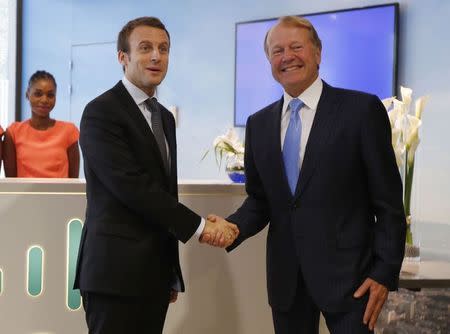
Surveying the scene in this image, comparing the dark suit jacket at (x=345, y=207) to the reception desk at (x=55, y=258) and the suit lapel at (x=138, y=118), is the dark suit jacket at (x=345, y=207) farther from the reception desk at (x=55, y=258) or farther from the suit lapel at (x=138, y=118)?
the reception desk at (x=55, y=258)

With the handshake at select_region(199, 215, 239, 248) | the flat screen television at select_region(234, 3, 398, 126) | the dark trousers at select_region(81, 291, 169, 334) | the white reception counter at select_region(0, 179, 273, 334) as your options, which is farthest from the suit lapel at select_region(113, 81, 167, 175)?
the flat screen television at select_region(234, 3, 398, 126)

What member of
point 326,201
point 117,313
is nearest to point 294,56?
point 326,201

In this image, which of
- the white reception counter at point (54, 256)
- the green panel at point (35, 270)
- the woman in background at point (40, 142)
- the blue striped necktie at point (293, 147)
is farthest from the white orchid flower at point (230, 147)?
the blue striped necktie at point (293, 147)

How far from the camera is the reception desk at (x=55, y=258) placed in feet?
7.65

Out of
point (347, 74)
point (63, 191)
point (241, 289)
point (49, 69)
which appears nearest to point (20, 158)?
point (63, 191)

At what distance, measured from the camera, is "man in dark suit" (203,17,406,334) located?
1585 millimetres

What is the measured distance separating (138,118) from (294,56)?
474 mm

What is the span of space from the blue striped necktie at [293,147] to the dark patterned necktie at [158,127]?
368 millimetres

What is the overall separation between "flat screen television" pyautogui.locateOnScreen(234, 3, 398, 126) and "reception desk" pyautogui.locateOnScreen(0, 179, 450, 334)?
2.06 metres

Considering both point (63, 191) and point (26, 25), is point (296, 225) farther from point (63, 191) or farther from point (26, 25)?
point (26, 25)

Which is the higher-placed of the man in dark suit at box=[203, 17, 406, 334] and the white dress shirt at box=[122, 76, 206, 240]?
the white dress shirt at box=[122, 76, 206, 240]

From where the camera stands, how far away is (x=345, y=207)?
1608mm

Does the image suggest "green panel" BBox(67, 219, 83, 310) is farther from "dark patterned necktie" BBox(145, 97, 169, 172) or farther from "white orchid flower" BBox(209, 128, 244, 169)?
"white orchid flower" BBox(209, 128, 244, 169)

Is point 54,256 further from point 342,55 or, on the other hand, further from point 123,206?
point 342,55
